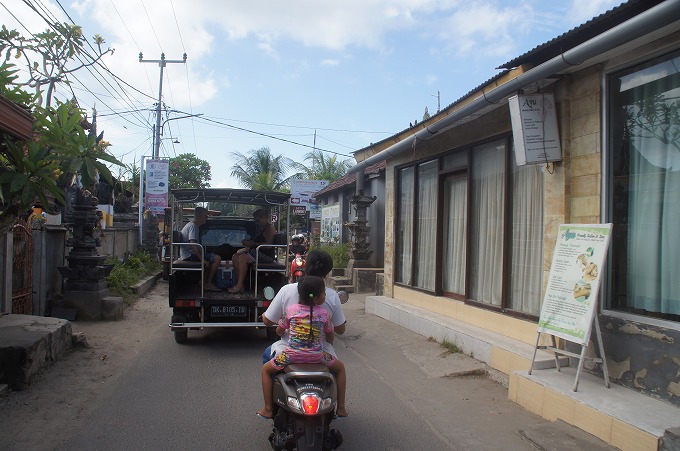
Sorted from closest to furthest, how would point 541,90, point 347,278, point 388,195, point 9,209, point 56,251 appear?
1. point 9,209
2. point 541,90
3. point 56,251
4. point 388,195
5. point 347,278

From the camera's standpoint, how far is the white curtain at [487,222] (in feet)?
26.0

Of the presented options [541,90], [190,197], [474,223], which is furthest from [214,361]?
[541,90]

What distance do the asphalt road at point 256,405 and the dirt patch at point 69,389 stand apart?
14 centimetres

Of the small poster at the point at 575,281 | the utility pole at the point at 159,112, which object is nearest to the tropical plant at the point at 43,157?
the small poster at the point at 575,281

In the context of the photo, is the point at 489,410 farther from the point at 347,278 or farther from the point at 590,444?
the point at 347,278

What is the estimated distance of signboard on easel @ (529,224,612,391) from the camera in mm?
5137

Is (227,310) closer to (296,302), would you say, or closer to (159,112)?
(296,302)

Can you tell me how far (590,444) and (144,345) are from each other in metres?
6.69

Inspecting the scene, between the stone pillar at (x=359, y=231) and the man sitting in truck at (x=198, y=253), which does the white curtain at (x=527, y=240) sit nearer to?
the man sitting in truck at (x=198, y=253)

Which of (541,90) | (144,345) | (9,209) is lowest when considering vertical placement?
(144,345)

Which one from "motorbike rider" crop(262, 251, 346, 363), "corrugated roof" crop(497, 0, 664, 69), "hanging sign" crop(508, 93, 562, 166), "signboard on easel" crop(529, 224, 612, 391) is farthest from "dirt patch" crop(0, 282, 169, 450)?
"corrugated roof" crop(497, 0, 664, 69)

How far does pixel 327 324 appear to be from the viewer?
14.2 feet

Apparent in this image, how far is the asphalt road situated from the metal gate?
Result: 2271 mm

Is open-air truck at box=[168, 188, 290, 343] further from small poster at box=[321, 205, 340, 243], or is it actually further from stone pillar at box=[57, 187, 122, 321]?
small poster at box=[321, 205, 340, 243]
